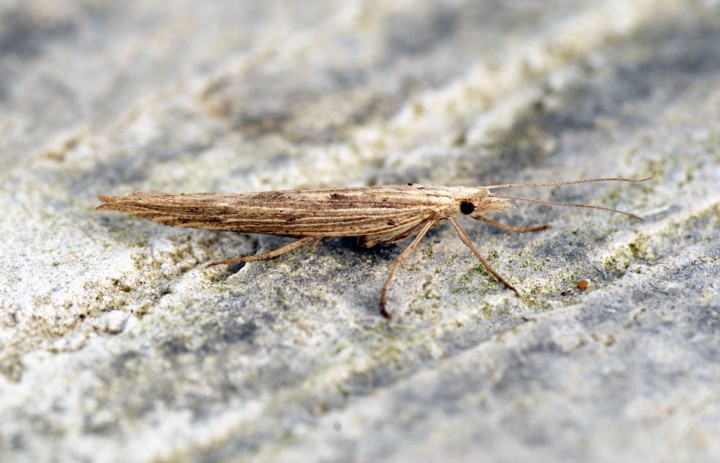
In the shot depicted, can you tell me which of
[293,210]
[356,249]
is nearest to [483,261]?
[356,249]

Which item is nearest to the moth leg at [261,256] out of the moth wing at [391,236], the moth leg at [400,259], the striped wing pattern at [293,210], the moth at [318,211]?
the moth at [318,211]

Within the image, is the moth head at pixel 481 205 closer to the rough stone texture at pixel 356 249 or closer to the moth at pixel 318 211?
the moth at pixel 318 211

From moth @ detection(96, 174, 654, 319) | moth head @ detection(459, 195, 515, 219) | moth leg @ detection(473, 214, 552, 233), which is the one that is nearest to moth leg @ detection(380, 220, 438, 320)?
moth @ detection(96, 174, 654, 319)

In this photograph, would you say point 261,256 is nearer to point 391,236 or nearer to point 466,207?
point 391,236

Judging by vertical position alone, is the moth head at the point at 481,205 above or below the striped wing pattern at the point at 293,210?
below

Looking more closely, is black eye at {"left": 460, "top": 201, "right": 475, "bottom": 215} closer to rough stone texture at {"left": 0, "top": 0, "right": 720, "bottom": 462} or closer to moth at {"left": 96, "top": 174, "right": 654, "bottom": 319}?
moth at {"left": 96, "top": 174, "right": 654, "bottom": 319}

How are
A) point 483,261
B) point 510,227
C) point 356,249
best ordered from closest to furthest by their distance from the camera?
point 483,261 < point 356,249 < point 510,227

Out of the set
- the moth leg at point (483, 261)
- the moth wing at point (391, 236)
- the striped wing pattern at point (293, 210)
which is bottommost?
the moth leg at point (483, 261)

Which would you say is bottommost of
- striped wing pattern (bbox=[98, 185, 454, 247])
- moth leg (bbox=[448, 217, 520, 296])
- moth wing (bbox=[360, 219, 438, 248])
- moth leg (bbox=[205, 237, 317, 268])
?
moth leg (bbox=[448, 217, 520, 296])
